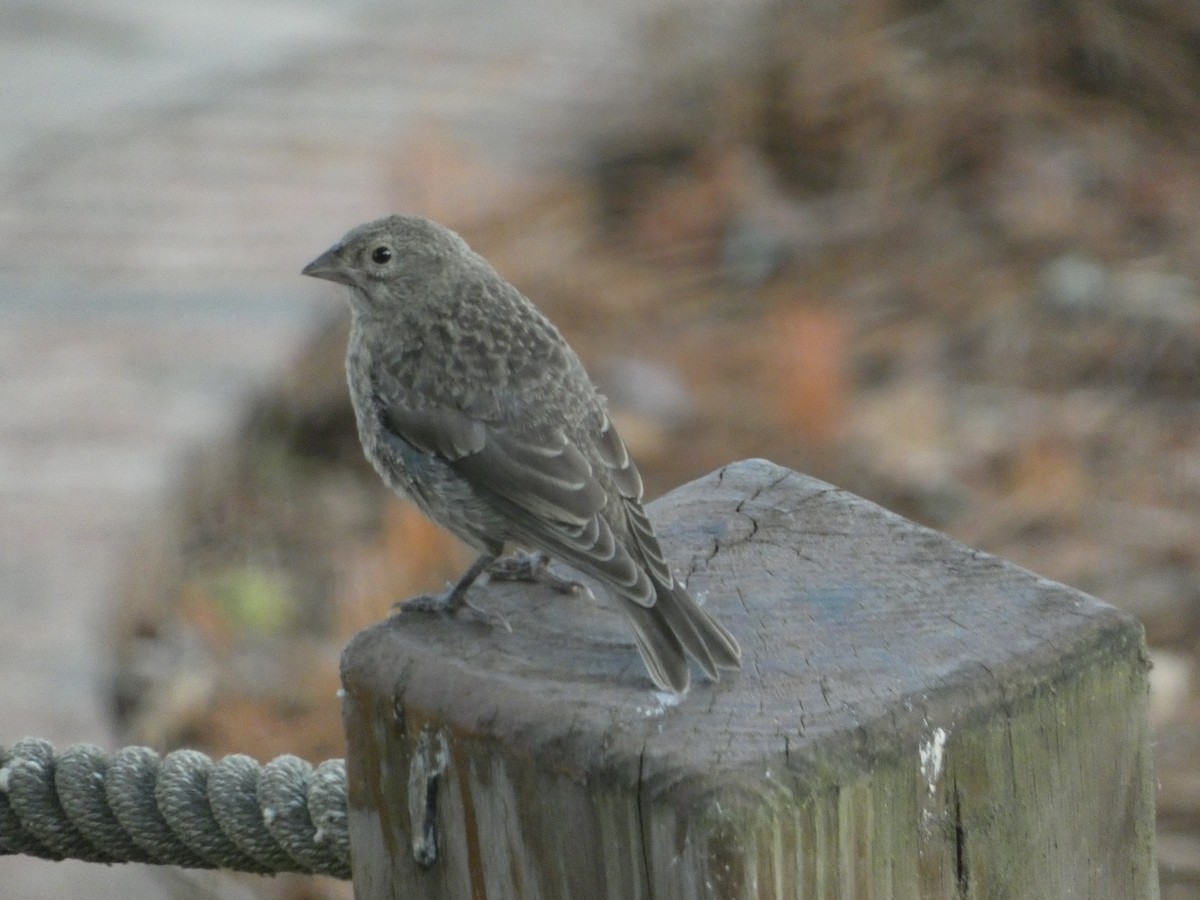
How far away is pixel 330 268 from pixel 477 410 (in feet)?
2.51

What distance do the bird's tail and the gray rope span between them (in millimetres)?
608

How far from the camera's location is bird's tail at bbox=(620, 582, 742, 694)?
97.0 inches

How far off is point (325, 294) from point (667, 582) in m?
4.41

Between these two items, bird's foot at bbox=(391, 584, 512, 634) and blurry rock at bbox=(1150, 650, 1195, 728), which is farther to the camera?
blurry rock at bbox=(1150, 650, 1195, 728)

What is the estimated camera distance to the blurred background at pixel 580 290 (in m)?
5.46

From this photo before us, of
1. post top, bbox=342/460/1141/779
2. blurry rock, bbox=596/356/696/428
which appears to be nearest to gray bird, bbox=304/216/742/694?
post top, bbox=342/460/1141/779

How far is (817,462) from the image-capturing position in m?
6.22

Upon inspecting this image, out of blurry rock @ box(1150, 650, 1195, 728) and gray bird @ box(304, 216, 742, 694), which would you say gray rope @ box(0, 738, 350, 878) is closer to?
gray bird @ box(304, 216, 742, 694)

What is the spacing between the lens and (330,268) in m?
4.38

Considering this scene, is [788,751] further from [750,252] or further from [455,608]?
[750,252]

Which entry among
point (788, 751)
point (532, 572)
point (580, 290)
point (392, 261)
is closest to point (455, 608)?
point (532, 572)

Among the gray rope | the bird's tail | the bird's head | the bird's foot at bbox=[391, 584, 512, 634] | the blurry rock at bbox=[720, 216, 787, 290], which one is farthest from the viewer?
the blurry rock at bbox=[720, 216, 787, 290]

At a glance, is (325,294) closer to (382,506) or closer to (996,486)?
(382,506)

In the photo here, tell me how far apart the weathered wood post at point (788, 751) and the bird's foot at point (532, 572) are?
197 millimetres
